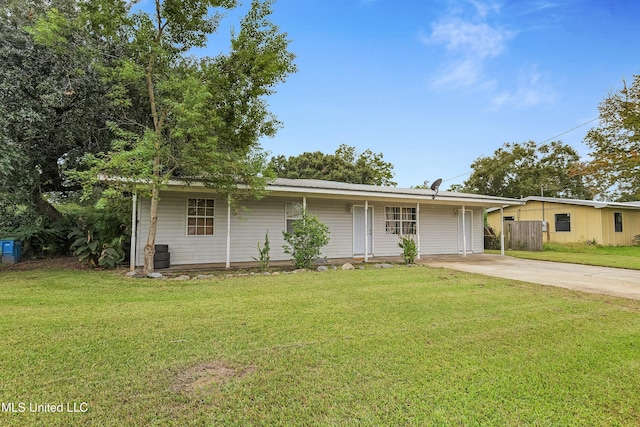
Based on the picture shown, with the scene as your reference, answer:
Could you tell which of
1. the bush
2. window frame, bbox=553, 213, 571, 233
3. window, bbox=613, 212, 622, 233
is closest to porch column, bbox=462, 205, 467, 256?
window frame, bbox=553, 213, 571, 233

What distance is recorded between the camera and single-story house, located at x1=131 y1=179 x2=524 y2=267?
9.39 metres

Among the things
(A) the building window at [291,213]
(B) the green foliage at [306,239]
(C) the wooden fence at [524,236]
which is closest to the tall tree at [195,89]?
(B) the green foliage at [306,239]

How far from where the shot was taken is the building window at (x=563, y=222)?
729 inches

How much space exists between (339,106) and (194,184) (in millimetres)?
10954

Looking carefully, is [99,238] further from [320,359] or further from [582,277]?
[582,277]

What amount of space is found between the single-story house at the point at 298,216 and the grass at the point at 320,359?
3991 mm

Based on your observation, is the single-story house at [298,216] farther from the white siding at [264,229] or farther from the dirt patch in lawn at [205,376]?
the dirt patch in lawn at [205,376]

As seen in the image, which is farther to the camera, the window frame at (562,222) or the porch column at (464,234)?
the window frame at (562,222)

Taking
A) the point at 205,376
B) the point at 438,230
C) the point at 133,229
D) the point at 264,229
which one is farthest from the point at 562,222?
the point at 205,376

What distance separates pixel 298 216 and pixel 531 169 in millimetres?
31414

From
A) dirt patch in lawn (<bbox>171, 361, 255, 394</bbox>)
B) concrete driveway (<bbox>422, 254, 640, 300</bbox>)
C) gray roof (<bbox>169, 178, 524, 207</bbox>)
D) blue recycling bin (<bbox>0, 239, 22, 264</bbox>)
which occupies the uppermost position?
gray roof (<bbox>169, 178, 524, 207</bbox>)

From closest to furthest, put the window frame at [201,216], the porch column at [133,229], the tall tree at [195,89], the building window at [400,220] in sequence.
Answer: the tall tree at [195,89], the porch column at [133,229], the window frame at [201,216], the building window at [400,220]

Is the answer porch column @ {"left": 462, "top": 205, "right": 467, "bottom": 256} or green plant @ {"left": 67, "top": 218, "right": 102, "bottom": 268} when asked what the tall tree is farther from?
porch column @ {"left": 462, "top": 205, "right": 467, "bottom": 256}

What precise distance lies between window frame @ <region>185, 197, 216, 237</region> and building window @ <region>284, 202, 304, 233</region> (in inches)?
93.1
